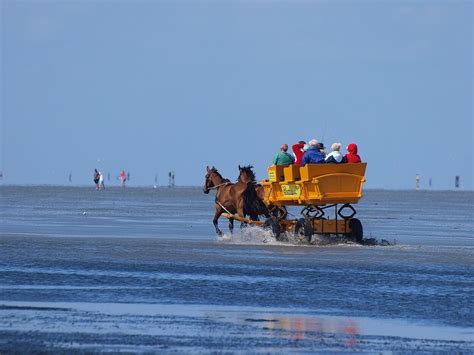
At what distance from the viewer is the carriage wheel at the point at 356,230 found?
2933cm

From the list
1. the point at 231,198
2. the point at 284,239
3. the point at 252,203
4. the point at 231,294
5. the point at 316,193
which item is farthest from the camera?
the point at 231,198

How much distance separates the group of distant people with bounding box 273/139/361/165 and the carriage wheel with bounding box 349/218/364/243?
127 cm

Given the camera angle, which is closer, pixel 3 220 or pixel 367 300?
pixel 367 300

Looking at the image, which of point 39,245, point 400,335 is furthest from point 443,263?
point 400,335

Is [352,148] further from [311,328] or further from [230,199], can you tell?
[311,328]

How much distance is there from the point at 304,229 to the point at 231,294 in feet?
35.8

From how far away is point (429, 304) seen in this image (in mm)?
17562

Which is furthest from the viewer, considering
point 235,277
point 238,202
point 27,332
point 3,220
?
point 3,220

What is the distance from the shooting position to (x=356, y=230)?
1158 inches

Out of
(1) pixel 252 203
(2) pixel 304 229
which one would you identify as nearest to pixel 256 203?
(1) pixel 252 203

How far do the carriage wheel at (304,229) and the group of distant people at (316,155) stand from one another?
1.22 metres

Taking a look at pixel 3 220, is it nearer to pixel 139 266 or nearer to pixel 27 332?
pixel 139 266

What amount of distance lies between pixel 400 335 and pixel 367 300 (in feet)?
10.9

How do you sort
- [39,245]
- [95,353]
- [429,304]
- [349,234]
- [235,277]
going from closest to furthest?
1. [95,353]
2. [429,304]
3. [235,277]
4. [39,245]
5. [349,234]
